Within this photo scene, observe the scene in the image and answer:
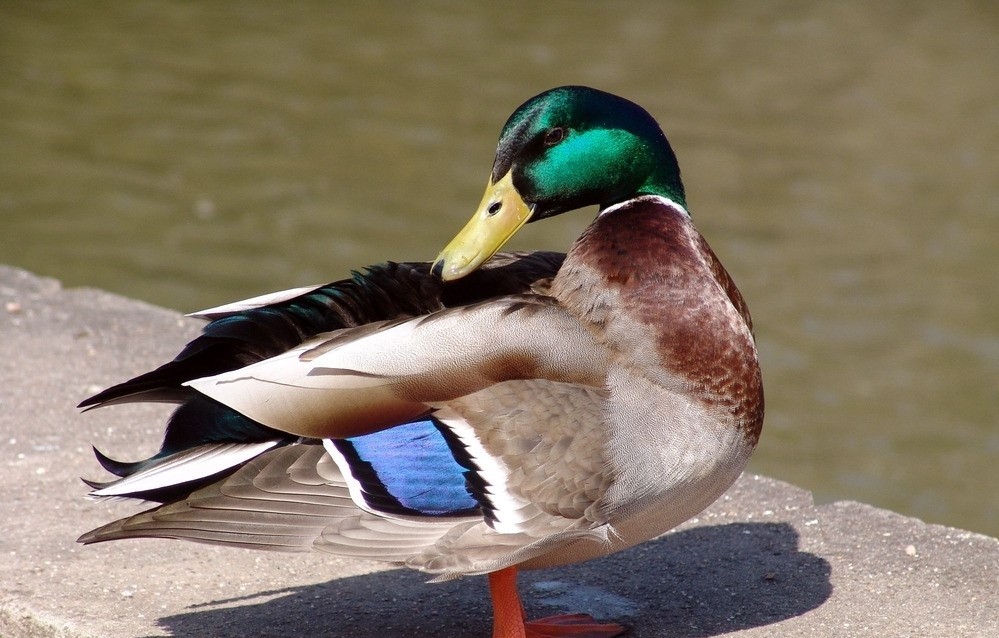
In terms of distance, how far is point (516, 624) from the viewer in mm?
3236

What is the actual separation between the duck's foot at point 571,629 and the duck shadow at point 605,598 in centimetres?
6

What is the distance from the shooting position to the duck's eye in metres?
3.21

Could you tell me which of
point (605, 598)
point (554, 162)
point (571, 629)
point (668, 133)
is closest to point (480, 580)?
point (605, 598)

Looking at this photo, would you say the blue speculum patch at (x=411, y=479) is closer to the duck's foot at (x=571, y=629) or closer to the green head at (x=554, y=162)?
the green head at (x=554, y=162)

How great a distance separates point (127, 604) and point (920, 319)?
541 centimetres

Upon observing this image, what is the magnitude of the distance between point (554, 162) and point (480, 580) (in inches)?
48.2

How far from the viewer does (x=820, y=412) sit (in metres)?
7.09

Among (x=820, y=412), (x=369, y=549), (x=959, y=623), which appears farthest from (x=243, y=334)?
(x=820, y=412)

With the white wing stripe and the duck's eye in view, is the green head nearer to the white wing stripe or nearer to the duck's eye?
the duck's eye

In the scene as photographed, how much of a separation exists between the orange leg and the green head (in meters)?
0.69

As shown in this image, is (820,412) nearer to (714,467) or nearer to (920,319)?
(920,319)

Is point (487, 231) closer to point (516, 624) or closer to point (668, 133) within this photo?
point (516, 624)

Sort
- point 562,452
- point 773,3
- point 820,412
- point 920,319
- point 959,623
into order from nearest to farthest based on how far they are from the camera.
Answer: point 562,452 < point 959,623 < point 820,412 < point 920,319 < point 773,3

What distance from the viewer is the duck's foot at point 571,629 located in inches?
134
